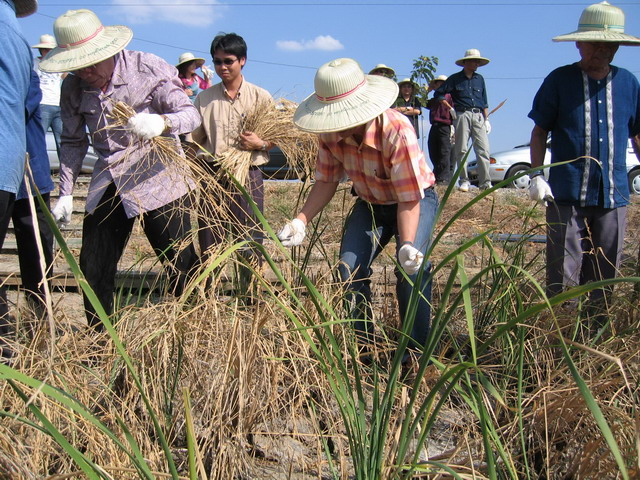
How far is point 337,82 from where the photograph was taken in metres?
2.37

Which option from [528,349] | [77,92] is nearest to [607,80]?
[528,349]

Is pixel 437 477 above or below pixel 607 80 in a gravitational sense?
below

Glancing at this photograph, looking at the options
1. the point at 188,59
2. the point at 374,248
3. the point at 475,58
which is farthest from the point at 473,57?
the point at 374,248

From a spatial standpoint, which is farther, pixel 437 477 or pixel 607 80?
pixel 607 80

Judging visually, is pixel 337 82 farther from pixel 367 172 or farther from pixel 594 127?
pixel 594 127

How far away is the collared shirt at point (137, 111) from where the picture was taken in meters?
2.82

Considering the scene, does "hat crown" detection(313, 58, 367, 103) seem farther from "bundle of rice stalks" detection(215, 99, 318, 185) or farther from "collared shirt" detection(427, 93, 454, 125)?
"collared shirt" detection(427, 93, 454, 125)

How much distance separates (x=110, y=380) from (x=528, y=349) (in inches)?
52.9

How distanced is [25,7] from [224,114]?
4.34 feet

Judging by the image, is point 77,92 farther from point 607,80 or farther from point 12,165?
point 607,80

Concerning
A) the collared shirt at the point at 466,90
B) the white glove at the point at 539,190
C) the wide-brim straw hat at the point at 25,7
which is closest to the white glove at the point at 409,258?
the white glove at the point at 539,190

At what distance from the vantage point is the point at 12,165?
2.31m

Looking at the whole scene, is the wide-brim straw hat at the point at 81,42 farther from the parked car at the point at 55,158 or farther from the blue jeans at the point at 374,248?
the parked car at the point at 55,158

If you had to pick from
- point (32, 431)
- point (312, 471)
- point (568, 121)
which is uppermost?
point (568, 121)
